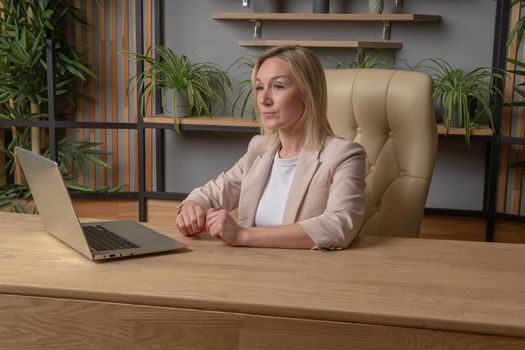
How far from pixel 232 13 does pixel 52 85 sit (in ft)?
3.68

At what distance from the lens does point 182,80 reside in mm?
3561

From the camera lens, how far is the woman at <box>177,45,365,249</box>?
5.20 feet

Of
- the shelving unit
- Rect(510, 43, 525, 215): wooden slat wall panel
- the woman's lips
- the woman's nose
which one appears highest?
the shelving unit

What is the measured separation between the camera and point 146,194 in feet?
12.8

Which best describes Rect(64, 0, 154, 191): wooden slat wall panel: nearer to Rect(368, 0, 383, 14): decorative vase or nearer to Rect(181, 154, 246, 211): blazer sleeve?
Rect(368, 0, 383, 14): decorative vase

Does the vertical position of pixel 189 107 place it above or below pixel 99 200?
above

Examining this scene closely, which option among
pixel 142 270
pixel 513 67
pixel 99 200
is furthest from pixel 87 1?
pixel 142 270

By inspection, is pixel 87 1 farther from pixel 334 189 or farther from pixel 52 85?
pixel 334 189

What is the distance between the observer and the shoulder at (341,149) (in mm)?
1667

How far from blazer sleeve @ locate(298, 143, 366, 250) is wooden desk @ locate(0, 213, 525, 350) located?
0.08m

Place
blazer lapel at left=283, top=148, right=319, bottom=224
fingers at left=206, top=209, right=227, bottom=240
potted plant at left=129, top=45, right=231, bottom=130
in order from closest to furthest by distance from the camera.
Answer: fingers at left=206, top=209, right=227, bottom=240 → blazer lapel at left=283, top=148, right=319, bottom=224 → potted plant at left=129, top=45, right=231, bottom=130

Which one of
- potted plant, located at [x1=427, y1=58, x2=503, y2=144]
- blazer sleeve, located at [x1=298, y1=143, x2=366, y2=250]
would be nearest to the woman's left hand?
blazer sleeve, located at [x1=298, y1=143, x2=366, y2=250]

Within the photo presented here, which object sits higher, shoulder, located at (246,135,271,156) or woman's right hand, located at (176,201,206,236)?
shoulder, located at (246,135,271,156)

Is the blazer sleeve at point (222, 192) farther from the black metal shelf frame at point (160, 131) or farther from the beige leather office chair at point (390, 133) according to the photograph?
the black metal shelf frame at point (160, 131)
